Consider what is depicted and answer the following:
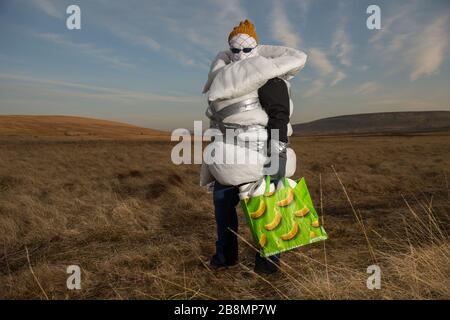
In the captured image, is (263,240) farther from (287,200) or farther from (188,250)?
(188,250)

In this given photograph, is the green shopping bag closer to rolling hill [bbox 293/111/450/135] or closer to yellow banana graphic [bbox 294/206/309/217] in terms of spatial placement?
yellow banana graphic [bbox 294/206/309/217]

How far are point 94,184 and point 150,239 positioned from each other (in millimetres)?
5003

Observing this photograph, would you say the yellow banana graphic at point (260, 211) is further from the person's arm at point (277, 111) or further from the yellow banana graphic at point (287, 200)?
the person's arm at point (277, 111)

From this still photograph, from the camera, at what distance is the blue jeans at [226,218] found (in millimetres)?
3006

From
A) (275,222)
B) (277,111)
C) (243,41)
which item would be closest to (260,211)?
(275,222)

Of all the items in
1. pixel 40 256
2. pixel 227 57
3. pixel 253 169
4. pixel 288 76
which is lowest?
pixel 40 256

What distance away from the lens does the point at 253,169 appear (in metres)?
2.71

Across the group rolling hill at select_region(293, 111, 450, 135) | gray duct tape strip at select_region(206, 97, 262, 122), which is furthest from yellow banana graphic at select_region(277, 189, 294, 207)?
rolling hill at select_region(293, 111, 450, 135)

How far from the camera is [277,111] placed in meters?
2.71

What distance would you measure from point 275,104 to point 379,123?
14753 cm

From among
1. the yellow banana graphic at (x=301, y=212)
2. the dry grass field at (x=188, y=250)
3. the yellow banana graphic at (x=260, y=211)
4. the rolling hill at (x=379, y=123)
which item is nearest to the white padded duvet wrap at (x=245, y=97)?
the yellow banana graphic at (x=260, y=211)

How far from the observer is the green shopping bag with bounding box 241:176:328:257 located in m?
2.51
